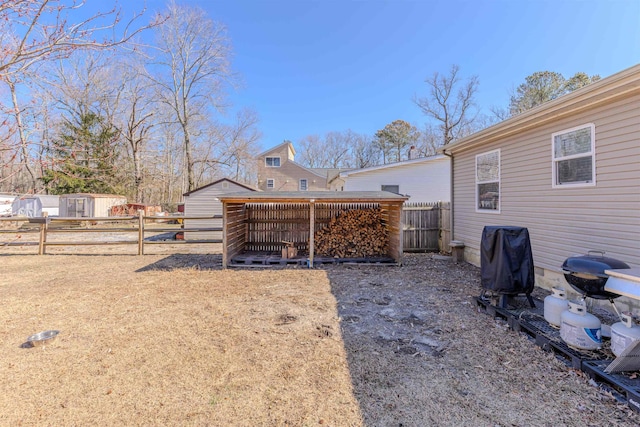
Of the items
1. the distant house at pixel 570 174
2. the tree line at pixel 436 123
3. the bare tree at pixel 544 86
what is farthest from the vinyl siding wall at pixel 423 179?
the bare tree at pixel 544 86

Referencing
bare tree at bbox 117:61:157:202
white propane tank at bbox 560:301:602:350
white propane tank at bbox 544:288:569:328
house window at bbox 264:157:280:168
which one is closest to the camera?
white propane tank at bbox 560:301:602:350

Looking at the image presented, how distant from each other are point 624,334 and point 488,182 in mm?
4559

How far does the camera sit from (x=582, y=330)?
277 centimetres

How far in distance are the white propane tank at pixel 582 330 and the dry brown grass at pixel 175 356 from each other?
227cm

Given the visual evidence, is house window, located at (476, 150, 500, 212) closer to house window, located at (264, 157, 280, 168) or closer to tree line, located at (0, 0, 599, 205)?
tree line, located at (0, 0, 599, 205)

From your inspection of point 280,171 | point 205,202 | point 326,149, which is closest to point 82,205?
point 205,202

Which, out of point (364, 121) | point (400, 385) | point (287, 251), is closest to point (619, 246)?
point (400, 385)

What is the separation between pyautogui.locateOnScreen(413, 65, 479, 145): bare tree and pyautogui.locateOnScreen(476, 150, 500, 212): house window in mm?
22817

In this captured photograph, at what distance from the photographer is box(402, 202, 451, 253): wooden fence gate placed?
9000 mm

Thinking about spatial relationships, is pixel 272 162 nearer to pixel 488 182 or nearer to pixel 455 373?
pixel 488 182

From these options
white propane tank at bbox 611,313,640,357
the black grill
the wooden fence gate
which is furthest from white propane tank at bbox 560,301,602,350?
the wooden fence gate

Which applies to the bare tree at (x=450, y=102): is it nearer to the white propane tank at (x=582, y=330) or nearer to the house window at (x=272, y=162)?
the house window at (x=272, y=162)

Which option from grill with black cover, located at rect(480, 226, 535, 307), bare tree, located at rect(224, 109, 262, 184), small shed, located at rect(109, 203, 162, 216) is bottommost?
grill with black cover, located at rect(480, 226, 535, 307)

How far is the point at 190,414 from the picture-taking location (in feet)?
6.91
